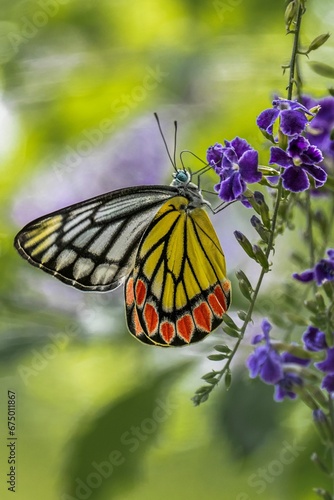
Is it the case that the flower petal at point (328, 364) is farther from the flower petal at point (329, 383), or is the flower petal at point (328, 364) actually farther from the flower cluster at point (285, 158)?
the flower cluster at point (285, 158)

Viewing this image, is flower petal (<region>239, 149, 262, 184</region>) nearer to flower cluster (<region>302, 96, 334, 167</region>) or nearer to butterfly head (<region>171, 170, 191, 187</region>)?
flower cluster (<region>302, 96, 334, 167</region>)

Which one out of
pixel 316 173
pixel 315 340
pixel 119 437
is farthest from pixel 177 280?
pixel 316 173

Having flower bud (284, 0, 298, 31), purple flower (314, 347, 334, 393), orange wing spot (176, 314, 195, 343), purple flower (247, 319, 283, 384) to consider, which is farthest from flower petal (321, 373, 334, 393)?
flower bud (284, 0, 298, 31)

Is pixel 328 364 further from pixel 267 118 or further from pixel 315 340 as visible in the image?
pixel 267 118

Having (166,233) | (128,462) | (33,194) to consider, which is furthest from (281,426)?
(33,194)

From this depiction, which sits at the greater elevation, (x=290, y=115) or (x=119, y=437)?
(x=290, y=115)
